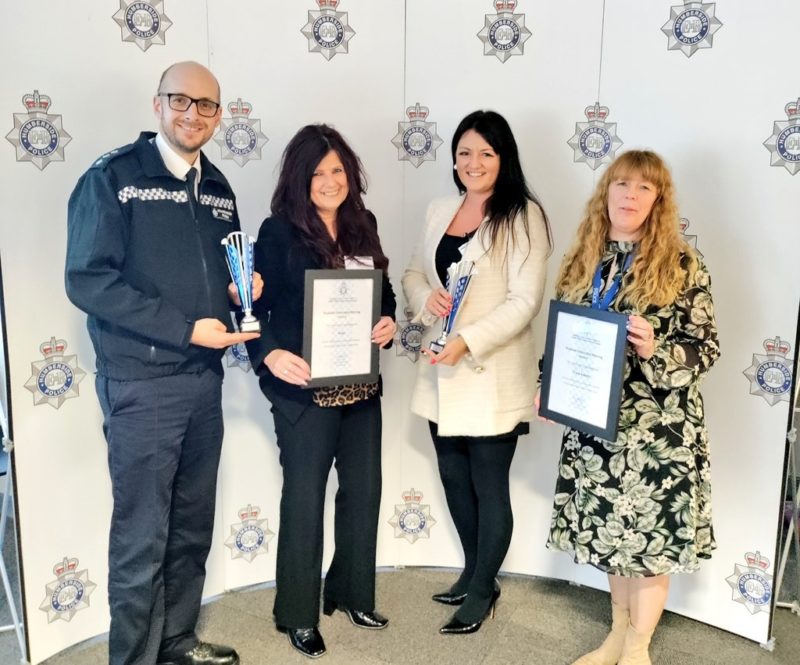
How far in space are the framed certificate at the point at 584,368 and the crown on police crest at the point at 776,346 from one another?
31.3 inches

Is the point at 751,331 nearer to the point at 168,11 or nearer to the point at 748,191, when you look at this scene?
the point at 748,191

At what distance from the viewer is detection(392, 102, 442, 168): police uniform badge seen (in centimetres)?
257

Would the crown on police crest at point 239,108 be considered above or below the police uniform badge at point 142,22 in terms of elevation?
below

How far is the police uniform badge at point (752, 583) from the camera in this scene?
90.8 inches

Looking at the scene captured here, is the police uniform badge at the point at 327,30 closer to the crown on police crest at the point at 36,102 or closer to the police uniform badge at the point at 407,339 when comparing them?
the crown on police crest at the point at 36,102

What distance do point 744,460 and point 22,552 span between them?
2364mm

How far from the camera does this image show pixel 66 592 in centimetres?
226

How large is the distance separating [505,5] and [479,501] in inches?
69.1

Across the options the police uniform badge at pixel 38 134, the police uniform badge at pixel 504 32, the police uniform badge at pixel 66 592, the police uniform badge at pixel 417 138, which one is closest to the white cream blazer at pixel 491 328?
the police uniform badge at pixel 417 138

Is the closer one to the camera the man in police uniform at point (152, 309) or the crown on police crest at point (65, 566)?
the man in police uniform at point (152, 309)

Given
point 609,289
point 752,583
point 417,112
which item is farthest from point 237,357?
point 752,583

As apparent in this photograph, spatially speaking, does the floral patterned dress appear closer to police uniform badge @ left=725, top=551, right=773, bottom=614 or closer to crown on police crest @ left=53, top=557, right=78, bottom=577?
police uniform badge @ left=725, top=551, right=773, bottom=614

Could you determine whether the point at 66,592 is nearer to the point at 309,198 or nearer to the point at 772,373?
the point at 309,198

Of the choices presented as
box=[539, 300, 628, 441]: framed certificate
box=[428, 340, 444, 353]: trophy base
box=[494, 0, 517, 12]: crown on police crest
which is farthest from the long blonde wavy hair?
box=[494, 0, 517, 12]: crown on police crest
